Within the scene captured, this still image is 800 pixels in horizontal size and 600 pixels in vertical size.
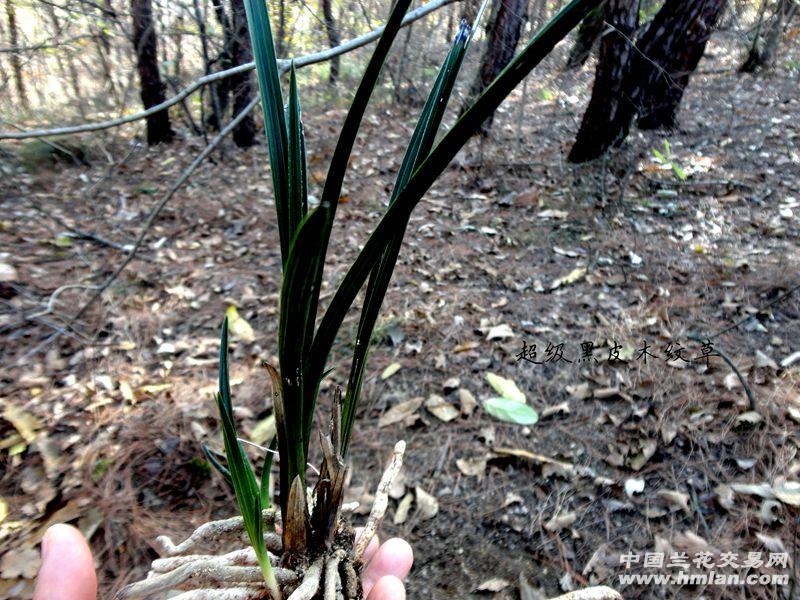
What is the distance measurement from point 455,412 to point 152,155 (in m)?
3.59

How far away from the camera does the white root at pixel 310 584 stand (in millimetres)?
625

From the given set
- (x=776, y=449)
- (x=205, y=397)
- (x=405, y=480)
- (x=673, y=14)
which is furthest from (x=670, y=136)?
(x=205, y=397)

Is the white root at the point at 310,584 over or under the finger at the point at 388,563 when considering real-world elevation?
over

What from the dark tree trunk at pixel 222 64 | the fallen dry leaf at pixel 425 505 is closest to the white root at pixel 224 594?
the fallen dry leaf at pixel 425 505

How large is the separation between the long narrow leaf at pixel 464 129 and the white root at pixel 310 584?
0.41 meters

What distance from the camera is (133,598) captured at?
0.67 metres

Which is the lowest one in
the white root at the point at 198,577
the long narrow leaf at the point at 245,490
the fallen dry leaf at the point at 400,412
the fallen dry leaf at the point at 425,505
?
the fallen dry leaf at the point at 425,505

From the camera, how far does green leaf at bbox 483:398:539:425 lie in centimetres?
147

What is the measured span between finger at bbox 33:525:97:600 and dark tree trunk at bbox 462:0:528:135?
2.86 metres

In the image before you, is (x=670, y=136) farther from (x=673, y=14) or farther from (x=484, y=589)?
(x=484, y=589)

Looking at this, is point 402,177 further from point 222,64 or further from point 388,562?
point 222,64

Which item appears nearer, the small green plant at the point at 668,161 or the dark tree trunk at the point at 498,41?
the small green plant at the point at 668,161

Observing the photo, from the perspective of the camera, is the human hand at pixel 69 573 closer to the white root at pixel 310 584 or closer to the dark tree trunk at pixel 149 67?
the white root at pixel 310 584

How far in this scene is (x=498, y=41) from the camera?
2.96 metres
